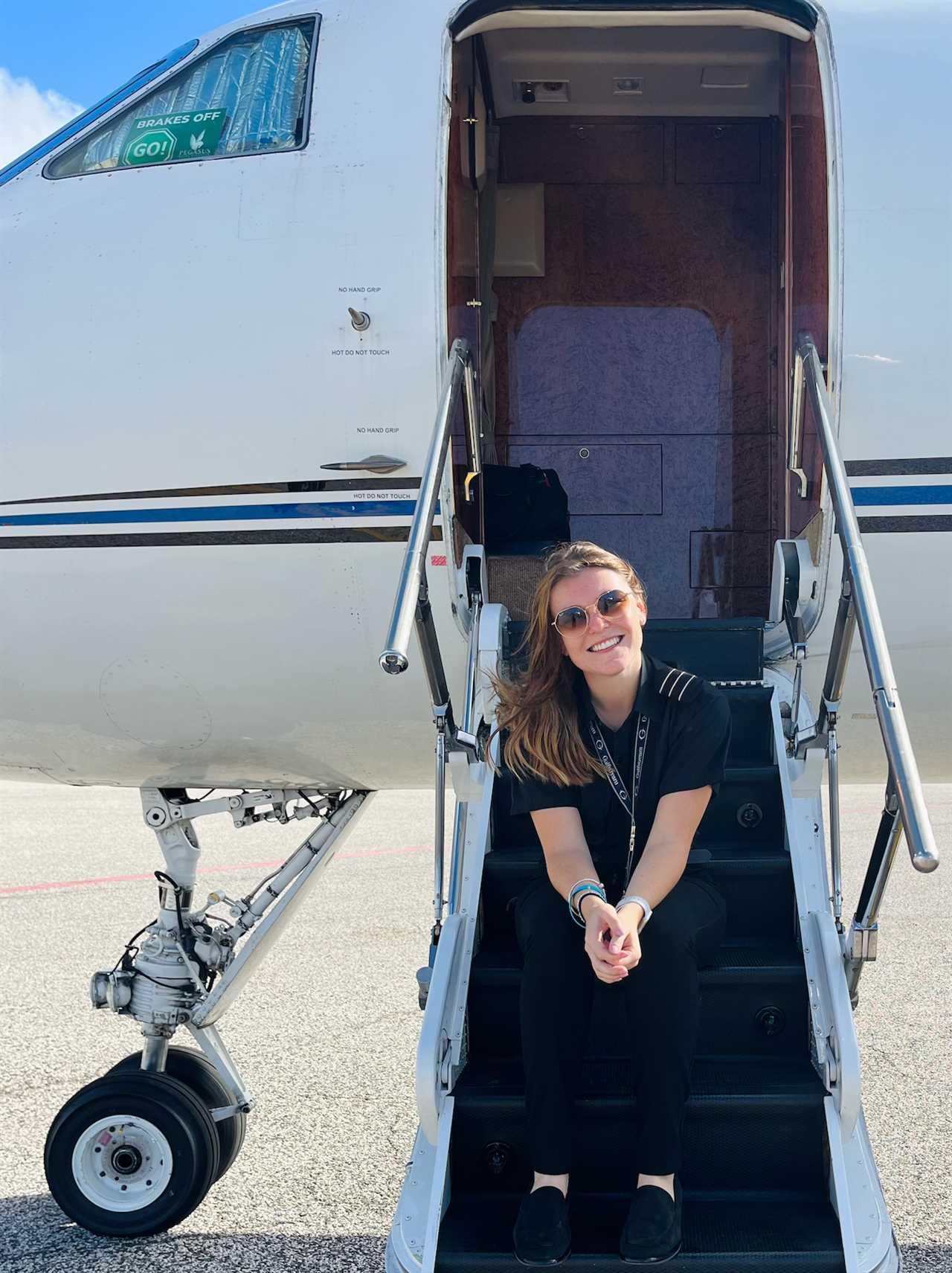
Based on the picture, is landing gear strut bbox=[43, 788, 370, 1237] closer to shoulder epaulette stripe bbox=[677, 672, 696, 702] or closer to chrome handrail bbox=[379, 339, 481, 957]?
chrome handrail bbox=[379, 339, 481, 957]

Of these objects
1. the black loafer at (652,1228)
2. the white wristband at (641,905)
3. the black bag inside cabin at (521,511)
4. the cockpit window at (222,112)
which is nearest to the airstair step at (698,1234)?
the black loafer at (652,1228)

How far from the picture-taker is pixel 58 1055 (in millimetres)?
6352

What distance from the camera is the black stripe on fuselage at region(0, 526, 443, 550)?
3.54m

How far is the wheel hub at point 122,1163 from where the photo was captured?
3.92 meters

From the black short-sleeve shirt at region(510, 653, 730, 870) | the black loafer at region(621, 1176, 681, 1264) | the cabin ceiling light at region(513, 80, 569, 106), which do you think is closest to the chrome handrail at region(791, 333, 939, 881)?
the black short-sleeve shirt at region(510, 653, 730, 870)

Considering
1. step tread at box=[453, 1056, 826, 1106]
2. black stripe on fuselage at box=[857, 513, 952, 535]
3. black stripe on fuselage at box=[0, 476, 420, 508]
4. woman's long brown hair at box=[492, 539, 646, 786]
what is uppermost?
black stripe on fuselage at box=[0, 476, 420, 508]

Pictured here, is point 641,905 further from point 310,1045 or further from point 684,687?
point 310,1045

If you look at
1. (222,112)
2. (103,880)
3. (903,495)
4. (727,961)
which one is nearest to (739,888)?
(727,961)

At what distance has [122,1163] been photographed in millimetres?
3939

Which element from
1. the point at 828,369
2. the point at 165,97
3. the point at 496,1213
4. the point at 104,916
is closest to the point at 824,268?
the point at 828,369

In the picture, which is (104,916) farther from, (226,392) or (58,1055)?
(226,392)

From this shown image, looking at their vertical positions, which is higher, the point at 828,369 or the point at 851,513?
the point at 828,369

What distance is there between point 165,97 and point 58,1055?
4.50 meters

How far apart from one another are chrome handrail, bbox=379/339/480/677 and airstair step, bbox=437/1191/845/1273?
3.66ft
